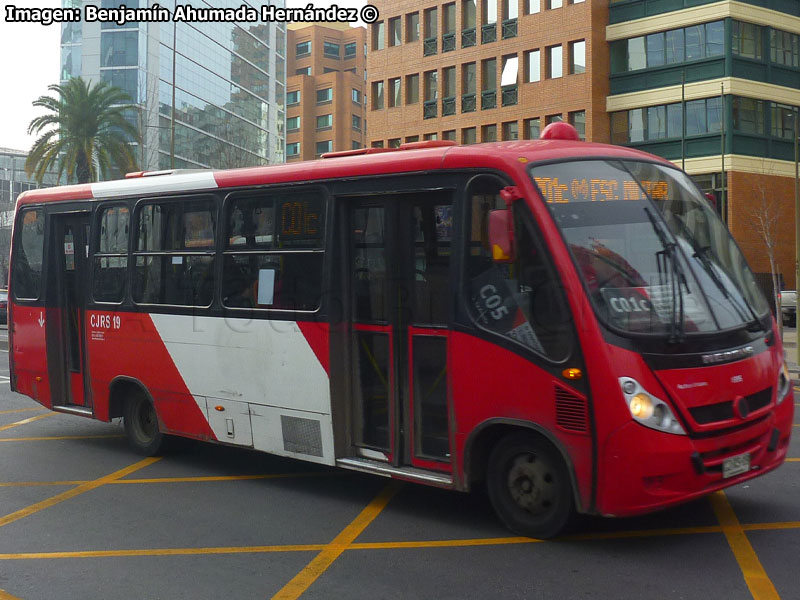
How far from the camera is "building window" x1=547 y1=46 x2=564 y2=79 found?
4716 centimetres

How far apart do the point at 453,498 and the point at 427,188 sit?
256cm

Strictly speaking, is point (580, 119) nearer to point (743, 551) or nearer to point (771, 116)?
point (771, 116)

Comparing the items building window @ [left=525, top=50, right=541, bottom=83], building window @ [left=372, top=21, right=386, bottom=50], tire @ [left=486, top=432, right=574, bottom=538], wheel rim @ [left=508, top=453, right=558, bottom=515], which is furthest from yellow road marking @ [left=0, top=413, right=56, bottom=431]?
building window @ [left=372, top=21, right=386, bottom=50]

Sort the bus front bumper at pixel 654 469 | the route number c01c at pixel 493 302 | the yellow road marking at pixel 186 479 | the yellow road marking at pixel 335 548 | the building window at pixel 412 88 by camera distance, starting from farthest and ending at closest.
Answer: the building window at pixel 412 88 → the yellow road marking at pixel 186 479 → the route number c01c at pixel 493 302 → the bus front bumper at pixel 654 469 → the yellow road marking at pixel 335 548

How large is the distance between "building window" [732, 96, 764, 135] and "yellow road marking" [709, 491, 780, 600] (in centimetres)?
3781

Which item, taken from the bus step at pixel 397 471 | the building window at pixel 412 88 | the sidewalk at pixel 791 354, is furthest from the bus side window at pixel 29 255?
the building window at pixel 412 88

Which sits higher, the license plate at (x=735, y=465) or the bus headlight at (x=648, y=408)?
the bus headlight at (x=648, y=408)

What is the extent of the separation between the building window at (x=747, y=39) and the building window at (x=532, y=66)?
9.48m

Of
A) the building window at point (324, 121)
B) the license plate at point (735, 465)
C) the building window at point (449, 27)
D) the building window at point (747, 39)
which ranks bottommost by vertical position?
the license plate at point (735, 465)

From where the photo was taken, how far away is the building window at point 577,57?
46094 millimetres

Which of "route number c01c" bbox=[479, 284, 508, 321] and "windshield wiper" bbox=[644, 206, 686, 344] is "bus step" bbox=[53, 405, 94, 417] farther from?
"windshield wiper" bbox=[644, 206, 686, 344]

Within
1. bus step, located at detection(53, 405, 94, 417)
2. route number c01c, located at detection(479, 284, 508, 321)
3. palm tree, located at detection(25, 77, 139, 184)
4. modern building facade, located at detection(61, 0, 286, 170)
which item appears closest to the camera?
route number c01c, located at detection(479, 284, 508, 321)

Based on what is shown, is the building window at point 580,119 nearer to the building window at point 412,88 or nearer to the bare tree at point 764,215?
the bare tree at point 764,215

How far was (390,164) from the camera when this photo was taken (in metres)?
7.60
